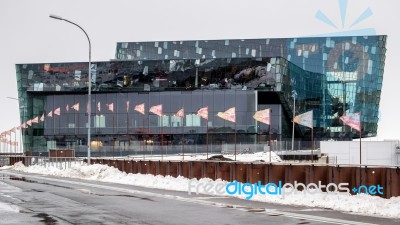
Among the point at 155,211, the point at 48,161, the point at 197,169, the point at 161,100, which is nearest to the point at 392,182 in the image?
the point at 155,211

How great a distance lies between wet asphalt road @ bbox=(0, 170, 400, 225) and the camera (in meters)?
15.5

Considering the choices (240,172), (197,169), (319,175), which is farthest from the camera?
(197,169)

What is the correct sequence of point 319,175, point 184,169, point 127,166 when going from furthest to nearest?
point 127,166, point 184,169, point 319,175

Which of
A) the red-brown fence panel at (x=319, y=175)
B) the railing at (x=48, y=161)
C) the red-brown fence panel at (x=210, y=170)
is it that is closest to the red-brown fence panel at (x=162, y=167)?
the red-brown fence panel at (x=210, y=170)

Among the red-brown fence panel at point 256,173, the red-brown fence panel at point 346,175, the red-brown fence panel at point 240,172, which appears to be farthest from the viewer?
the red-brown fence panel at point 240,172

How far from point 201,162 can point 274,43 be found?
97.8m

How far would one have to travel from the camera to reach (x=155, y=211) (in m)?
17.9

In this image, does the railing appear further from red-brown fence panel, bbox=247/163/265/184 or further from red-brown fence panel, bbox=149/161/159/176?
red-brown fence panel, bbox=247/163/265/184

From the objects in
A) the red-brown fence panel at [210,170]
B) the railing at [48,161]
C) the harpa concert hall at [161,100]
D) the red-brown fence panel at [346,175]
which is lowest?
the railing at [48,161]

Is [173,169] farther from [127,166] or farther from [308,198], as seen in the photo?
[308,198]

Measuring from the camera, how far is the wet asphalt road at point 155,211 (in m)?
15.5

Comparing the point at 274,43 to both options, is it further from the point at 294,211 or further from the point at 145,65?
the point at 294,211

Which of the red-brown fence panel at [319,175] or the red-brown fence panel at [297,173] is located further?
the red-brown fence panel at [297,173]

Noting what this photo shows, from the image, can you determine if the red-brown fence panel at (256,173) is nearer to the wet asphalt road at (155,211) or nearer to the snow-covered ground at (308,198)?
the snow-covered ground at (308,198)
